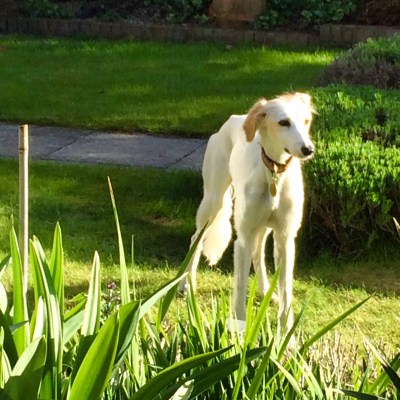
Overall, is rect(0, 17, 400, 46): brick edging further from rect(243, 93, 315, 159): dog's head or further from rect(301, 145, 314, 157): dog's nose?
rect(301, 145, 314, 157): dog's nose

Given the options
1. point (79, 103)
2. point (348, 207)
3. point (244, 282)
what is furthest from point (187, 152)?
point (244, 282)

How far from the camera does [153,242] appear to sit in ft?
19.9

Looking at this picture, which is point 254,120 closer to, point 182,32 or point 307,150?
point 307,150

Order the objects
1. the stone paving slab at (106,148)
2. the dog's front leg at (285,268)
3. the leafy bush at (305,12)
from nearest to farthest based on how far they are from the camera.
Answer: the dog's front leg at (285,268) < the stone paving slab at (106,148) < the leafy bush at (305,12)

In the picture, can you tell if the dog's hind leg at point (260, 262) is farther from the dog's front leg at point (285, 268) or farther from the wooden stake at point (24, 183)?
the wooden stake at point (24, 183)

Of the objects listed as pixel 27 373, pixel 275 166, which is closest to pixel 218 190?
pixel 275 166

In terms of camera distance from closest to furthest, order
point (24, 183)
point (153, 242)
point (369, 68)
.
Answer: point (24, 183)
point (153, 242)
point (369, 68)

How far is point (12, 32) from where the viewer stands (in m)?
13.6

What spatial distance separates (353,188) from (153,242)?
1.38 metres

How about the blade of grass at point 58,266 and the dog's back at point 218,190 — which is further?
the dog's back at point 218,190

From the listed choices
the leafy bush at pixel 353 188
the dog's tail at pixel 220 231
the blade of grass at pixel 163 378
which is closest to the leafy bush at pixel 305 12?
the leafy bush at pixel 353 188

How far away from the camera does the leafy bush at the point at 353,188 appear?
5.52 meters

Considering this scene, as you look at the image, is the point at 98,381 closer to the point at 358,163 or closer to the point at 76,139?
the point at 358,163

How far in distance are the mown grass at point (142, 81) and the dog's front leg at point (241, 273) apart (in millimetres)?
3826
